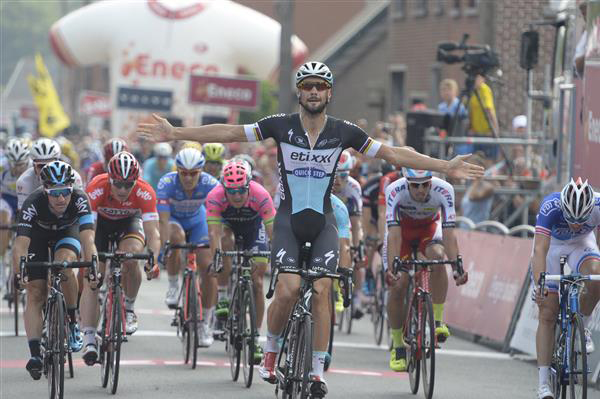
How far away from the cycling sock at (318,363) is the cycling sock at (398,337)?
7.87ft

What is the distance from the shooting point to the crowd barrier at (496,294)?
15102mm

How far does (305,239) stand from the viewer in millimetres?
10070

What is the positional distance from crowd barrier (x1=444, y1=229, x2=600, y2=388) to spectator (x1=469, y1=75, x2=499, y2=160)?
143 inches

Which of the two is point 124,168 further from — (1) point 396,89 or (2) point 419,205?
(1) point 396,89

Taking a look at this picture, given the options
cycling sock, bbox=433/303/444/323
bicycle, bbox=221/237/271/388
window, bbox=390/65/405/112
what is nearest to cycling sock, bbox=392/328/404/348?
cycling sock, bbox=433/303/444/323

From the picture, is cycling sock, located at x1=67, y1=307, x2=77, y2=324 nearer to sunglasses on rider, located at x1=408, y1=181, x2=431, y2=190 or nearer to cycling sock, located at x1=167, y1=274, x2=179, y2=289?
sunglasses on rider, located at x1=408, y1=181, x2=431, y2=190

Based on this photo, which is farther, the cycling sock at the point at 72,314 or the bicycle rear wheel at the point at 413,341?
the bicycle rear wheel at the point at 413,341

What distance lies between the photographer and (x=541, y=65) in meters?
33.7

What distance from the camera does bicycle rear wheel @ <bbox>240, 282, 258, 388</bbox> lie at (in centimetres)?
1189

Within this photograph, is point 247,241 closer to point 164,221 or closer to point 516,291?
point 164,221

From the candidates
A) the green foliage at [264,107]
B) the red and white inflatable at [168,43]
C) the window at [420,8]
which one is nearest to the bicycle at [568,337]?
the red and white inflatable at [168,43]

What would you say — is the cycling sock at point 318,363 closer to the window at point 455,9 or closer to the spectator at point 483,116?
the spectator at point 483,116

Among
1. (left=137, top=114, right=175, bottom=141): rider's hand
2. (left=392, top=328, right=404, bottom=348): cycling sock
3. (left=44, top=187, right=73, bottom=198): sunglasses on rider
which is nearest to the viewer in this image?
(left=137, top=114, right=175, bottom=141): rider's hand

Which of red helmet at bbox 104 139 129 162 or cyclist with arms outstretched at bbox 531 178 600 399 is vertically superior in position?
red helmet at bbox 104 139 129 162
